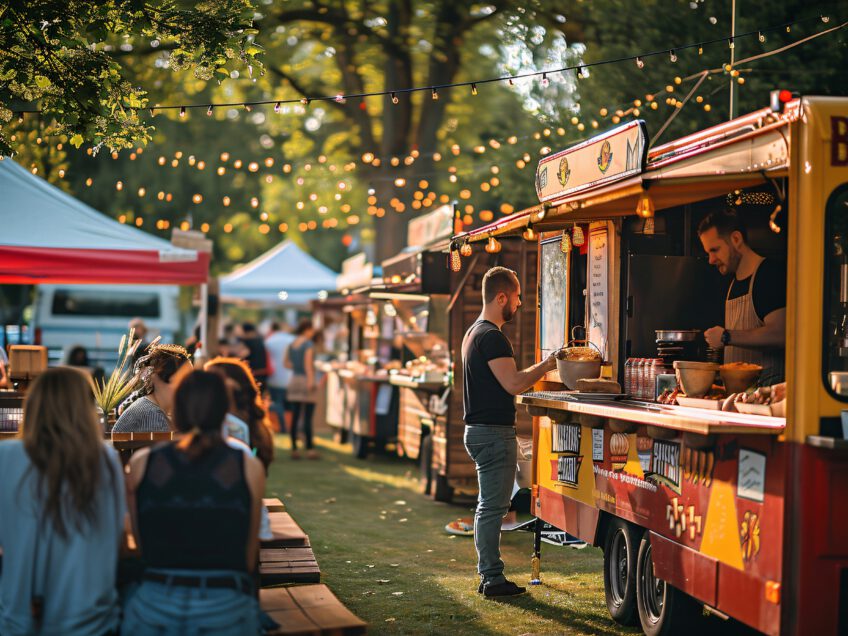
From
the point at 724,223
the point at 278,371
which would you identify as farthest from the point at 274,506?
the point at 278,371

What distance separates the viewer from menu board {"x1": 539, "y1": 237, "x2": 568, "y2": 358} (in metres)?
7.93

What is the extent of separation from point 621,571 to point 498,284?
1.92 metres

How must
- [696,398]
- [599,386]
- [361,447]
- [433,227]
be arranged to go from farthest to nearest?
[361,447] → [433,227] → [599,386] → [696,398]

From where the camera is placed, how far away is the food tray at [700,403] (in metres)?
5.50

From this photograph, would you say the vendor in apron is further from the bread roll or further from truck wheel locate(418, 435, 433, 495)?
truck wheel locate(418, 435, 433, 495)

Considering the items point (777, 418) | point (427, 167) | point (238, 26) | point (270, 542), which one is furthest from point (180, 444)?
point (427, 167)

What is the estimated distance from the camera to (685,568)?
537 centimetres

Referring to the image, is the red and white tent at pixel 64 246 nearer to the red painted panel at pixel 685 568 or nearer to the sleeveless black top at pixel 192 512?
the red painted panel at pixel 685 568

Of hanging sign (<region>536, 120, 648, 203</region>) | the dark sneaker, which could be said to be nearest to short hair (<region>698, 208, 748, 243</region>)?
hanging sign (<region>536, 120, 648, 203</region>)

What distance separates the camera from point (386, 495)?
1202 cm

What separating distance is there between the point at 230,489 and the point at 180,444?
25 cm

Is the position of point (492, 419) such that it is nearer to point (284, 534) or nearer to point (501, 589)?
point (501, 589)

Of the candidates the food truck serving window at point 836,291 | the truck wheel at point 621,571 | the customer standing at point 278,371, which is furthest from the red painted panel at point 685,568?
the customer standing at point 278,371

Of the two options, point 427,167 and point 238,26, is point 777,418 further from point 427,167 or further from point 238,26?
point 427,167
